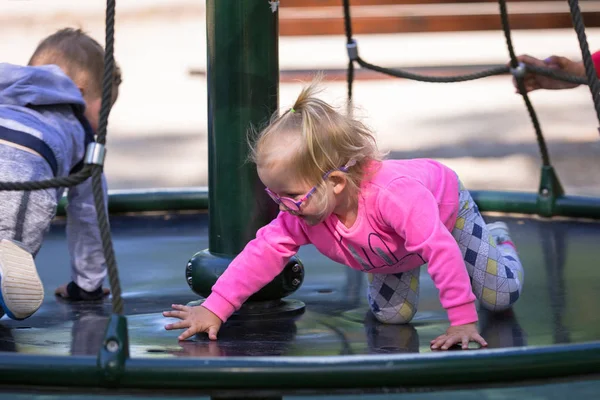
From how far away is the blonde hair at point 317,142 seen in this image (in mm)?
1436

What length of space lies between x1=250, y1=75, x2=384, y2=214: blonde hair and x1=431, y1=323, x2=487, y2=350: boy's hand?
24 cm

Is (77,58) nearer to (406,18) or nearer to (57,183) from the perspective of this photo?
(57,183)

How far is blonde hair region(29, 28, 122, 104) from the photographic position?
6.38 ft

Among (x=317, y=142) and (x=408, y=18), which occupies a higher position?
(x=408, y=18)

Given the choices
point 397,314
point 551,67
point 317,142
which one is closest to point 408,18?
point 551,67

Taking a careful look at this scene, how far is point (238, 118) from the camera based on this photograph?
1678mm

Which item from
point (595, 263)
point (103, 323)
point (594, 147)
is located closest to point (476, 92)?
point (594, 147)

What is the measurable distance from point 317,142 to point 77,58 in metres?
0.68

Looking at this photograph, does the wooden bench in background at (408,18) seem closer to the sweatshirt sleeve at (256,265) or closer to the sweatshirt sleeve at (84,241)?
the sweatshirt sleeve at (84,241)

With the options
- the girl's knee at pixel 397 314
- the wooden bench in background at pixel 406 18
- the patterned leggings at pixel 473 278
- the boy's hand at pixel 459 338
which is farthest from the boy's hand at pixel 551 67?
the wooden bench in background at pixel 406 18

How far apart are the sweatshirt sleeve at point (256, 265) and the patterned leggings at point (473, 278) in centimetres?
17

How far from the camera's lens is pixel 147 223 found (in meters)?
2.64

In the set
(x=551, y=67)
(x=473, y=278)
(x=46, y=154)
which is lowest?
(x=473, y=278)

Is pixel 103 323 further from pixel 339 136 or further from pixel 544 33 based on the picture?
pixel 544 33
